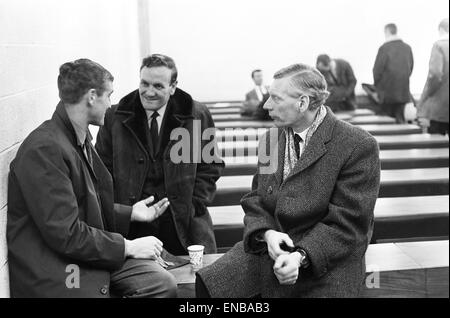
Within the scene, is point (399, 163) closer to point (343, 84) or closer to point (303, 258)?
point (303, 258)

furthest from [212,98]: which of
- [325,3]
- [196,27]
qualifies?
[325,3]

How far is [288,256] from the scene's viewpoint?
64.7 inches

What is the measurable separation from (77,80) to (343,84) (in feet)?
20.2

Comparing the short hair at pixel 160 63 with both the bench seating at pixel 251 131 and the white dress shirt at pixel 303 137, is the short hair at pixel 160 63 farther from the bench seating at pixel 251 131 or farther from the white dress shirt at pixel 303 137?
the bench seating at pixel 251 131

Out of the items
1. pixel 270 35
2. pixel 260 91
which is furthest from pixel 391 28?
pixel 270 35

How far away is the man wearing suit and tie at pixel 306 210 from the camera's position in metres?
1.71

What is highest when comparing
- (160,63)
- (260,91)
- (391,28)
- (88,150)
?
(391,28)

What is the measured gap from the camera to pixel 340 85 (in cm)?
742

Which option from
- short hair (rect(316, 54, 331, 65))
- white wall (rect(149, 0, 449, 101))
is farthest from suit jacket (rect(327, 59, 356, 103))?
white wall (rect(149, 0, 449, 101))

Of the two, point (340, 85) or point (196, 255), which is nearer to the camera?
point (196, 255)

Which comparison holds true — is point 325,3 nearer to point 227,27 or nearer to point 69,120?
point 227,27

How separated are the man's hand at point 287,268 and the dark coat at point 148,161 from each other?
2.76ft

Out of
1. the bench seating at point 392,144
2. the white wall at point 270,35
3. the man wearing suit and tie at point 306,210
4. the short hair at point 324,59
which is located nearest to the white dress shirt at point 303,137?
the man wearing suit and tie at point 306,210

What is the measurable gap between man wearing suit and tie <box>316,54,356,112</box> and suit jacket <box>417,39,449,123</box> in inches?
78.9
